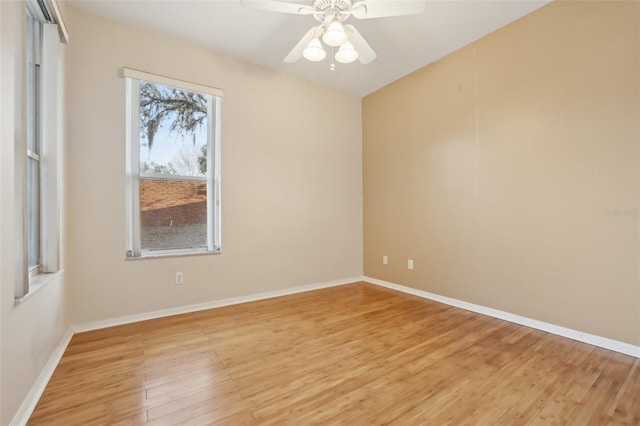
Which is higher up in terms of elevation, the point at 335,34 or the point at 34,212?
the point at 335,34

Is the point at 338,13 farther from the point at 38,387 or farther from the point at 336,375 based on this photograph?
the point at 38,387

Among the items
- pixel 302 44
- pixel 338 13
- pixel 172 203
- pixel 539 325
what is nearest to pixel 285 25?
pixel 302 44

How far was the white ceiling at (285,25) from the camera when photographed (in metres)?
2.48

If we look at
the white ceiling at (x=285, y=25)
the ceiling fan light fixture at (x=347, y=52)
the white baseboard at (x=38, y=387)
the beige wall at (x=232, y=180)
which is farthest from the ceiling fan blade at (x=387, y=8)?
the white baseboard at (x=38, y=387)

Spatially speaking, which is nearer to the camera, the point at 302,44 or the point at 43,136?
the point at 43,136

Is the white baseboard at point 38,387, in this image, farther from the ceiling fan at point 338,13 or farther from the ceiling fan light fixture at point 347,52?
the ceiling fan light fixture at point 347,52

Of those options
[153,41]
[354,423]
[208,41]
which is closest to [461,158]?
[354,423]

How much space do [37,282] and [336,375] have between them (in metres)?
1.98

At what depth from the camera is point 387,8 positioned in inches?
75.4

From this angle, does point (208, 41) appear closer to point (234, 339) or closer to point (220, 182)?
point (220, 182)

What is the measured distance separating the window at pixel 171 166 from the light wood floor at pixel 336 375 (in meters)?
0.85

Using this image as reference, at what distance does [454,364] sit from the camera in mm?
1954

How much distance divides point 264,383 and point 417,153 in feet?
10.0

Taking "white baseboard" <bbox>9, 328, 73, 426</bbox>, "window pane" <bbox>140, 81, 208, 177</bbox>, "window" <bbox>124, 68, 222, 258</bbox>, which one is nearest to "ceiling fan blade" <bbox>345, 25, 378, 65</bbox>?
"window" <bbox>124, 68, 222, 258</bbox>
